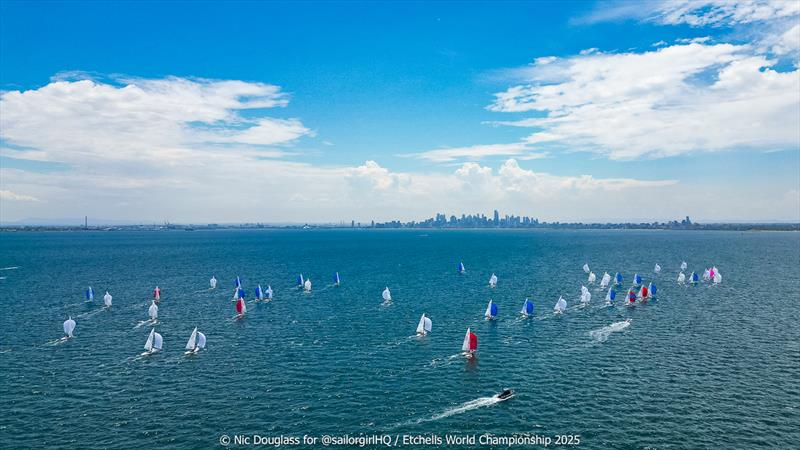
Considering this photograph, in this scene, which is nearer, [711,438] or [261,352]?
[711,438]

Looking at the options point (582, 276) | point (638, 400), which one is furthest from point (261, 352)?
point (582, 276)

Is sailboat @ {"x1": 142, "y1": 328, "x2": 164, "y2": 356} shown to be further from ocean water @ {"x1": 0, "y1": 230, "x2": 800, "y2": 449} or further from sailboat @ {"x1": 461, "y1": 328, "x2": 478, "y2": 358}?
sailboat @ {"x1": 461, "y1": 328, "x2": 478, "y2": 358}

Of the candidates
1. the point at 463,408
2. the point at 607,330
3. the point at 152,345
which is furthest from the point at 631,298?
the point at 152,345

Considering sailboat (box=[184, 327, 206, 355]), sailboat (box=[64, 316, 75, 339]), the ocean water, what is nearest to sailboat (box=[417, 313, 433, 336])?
the ocean water

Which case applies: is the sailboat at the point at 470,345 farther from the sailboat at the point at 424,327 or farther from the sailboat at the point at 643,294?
the sailboat at the point at 643,294

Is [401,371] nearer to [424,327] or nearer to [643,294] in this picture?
[424,327]

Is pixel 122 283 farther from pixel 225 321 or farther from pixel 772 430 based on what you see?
pixel 772 430
